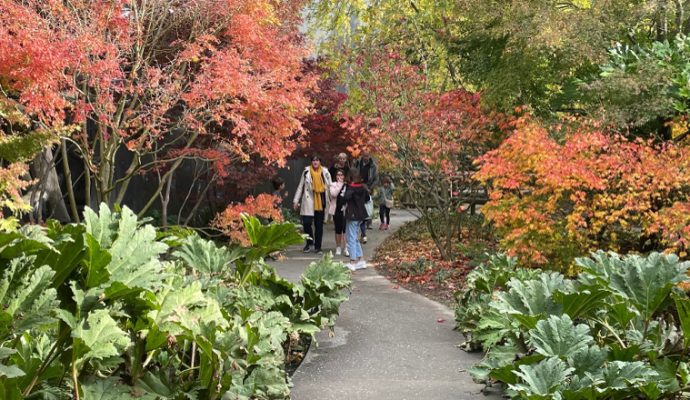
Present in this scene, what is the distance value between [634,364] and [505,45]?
798cm

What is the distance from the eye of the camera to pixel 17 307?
3.43 meters

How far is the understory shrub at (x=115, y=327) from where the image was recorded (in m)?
3.55

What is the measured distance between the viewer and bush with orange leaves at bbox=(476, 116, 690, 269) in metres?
8.46

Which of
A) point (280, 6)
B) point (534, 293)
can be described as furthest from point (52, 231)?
point (280, 6)

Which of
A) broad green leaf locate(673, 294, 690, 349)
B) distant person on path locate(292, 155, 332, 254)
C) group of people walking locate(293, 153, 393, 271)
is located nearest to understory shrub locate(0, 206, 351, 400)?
broad green leaf locate(673, 294, 690, 349)

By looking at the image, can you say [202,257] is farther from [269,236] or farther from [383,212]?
[383,212]

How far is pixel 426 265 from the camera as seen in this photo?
11.8 m

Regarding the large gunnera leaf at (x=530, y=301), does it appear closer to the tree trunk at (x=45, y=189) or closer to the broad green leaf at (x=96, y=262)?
the broad green leaf at (x=96, y=262)

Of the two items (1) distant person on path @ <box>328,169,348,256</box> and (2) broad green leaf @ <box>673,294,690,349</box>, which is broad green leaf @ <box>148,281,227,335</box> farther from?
(1) distant person on path @ <box>328,169,348,256</box>

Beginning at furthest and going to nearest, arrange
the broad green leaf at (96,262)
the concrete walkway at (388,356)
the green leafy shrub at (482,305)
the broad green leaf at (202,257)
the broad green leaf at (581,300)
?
the broad green leaf at (202,257), the green leafy shrub at (482,305), the concrete walkway at (388,356), the broad green leaf at (581,300), the broad green leaf at (96,262)

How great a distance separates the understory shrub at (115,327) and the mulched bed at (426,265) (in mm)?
4709

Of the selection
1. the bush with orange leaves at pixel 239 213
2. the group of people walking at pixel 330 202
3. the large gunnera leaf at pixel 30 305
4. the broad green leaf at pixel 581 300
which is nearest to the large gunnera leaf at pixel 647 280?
the broad green leaf at pixel 581 300

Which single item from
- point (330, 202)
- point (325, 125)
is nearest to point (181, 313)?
point (330, 202)

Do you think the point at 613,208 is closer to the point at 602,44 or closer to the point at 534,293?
the point at 602,44
